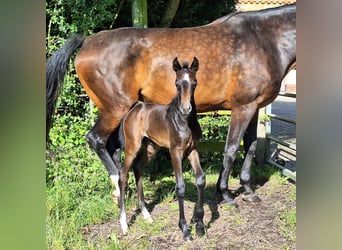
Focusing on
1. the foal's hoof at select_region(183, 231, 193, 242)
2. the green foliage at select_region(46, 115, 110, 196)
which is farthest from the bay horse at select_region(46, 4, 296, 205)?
the foal's hoof at select_region(183, 231, 193, 242)

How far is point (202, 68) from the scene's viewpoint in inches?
153

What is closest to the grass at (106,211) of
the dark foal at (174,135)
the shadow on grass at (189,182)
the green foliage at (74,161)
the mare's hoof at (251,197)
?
the shadow on grass at (189,182)

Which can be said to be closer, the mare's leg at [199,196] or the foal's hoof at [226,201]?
the mare's leg at [199,196]

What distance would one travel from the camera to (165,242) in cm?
309

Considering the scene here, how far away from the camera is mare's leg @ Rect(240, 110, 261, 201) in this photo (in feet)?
13.8

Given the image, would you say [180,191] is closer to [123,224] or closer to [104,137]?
[123,224]

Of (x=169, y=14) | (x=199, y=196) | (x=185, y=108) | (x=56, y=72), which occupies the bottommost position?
(x=199, y=196)

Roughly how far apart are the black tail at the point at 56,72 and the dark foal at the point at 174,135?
0.89m

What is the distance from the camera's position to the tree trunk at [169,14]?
640cm

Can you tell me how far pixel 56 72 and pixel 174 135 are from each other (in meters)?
1.61

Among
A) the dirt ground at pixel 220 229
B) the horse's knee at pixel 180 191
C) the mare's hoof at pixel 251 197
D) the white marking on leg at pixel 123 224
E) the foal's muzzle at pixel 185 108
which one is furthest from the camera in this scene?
the mare's hoof at pixel 251 197

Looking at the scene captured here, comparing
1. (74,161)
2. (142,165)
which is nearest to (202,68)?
(142,165)

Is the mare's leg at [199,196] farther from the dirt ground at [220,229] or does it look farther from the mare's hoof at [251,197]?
the mare's hoof at [251,197]
